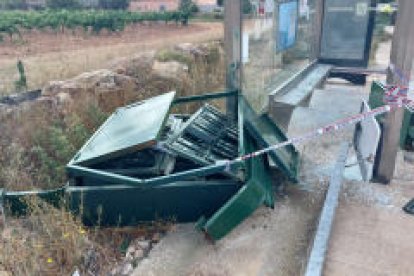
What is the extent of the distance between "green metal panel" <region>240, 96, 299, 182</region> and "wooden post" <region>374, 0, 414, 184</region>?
3.06ft

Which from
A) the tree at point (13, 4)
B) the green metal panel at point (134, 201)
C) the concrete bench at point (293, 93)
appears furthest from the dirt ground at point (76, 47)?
the tree at point (13, 4)

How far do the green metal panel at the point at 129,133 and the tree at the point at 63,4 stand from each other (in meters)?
38.0

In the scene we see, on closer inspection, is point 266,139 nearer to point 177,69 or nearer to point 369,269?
point 369,269

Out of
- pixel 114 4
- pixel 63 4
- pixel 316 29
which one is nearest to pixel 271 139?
pixel 316 29

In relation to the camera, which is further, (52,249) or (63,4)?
(63,4)

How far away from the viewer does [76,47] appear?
19.8m

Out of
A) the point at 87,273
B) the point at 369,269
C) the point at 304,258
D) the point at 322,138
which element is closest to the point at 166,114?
the point at 87,273

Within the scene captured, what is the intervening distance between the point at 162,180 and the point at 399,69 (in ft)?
8.37

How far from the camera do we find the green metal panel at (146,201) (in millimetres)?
3486

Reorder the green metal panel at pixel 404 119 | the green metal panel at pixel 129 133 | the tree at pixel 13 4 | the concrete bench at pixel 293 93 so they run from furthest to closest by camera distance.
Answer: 1. the tree at pixel 13 4
2. the concrete bench at pixel 293 93
3. the green metal panel at pixel 404 119
4. the green metal panel at pixel 129 133

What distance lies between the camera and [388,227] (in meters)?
3.52

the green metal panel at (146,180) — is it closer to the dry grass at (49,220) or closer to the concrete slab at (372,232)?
the dry grass at (49,220)

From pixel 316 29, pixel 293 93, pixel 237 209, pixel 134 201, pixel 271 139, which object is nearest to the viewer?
pixel 237 209

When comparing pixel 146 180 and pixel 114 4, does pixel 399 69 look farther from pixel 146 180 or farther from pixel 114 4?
pixel 114 4
